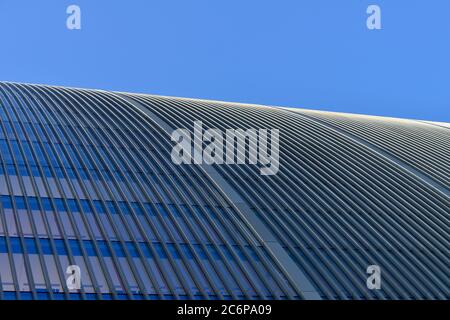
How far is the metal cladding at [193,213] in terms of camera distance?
26.3 metres

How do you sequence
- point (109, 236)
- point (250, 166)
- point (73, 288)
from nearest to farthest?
point (73, 288), point (109, 236), point (250, 166)

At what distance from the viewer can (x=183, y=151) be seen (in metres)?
37.5

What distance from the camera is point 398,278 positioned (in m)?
28.8

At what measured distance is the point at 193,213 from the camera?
30938 millimetres

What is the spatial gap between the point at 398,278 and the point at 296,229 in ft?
15.3

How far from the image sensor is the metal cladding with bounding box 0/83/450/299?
2631cm
